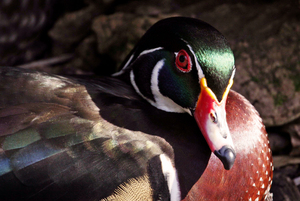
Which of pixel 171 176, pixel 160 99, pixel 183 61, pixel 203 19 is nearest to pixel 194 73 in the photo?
pixel 183 61

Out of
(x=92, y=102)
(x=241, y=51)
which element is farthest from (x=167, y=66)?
(x=241, y=51)

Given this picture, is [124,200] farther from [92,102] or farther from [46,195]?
[92,102]

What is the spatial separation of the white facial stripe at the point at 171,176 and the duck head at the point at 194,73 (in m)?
0.18

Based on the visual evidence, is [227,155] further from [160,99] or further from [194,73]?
[160,99]

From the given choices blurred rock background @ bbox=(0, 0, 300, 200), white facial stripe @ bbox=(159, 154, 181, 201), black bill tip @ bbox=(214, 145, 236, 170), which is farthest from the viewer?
blurred rock background @ bbox=(0, 0, 300, 200)

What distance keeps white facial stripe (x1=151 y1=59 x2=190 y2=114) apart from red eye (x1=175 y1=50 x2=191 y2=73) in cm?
13

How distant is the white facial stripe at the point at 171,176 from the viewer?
1260mm

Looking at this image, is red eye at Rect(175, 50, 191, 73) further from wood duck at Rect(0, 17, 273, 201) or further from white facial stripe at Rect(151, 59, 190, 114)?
white facial stripe at Rect(151, 59, 190, 114)

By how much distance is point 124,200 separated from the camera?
4.08 feet

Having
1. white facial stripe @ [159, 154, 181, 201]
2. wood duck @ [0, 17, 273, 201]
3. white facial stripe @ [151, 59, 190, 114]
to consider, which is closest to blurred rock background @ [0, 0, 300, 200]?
wood duck @ [0, 17, 273, 201]

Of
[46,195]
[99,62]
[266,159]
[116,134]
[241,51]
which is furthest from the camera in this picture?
[99,62]

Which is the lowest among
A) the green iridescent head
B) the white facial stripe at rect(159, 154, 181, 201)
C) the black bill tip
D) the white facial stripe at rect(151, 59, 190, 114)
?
Answer: the white facial stripe at rect(159, 154, 181, 201)

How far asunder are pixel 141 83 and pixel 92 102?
28 cm

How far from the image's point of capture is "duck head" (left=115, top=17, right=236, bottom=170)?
1219 mm
